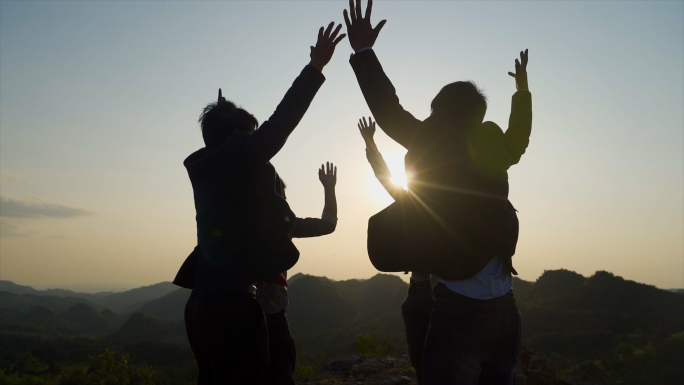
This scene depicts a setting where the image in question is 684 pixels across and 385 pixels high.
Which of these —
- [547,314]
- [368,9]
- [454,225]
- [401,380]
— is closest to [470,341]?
[454,225]

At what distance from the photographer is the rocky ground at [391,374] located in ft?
26.1

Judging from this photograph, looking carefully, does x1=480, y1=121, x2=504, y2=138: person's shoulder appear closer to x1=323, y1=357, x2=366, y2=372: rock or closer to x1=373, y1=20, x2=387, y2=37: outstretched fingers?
x1=373, y1=20, x2=387, y2=37: outstretched fingers

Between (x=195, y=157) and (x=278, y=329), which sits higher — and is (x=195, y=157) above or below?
above

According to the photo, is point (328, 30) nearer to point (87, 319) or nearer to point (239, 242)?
point (239, 242)

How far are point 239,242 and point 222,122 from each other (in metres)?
0.71

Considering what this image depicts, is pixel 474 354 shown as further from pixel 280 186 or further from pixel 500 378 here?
pixel 280 186

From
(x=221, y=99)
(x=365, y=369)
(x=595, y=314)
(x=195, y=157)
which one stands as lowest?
(x=595, y=314)

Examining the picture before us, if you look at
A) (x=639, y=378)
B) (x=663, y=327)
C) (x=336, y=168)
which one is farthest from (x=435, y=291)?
(x=663, y=327)

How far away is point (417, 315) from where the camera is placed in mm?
2820

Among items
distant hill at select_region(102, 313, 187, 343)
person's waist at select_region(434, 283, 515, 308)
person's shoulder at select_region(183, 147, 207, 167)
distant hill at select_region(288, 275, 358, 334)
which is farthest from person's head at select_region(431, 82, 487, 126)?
distant hill at select_region(102, 313, 187, 343)

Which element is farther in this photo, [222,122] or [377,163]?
[377,163]

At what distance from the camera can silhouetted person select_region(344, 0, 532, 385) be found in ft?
6.22

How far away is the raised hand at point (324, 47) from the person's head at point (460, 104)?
2.09 ft

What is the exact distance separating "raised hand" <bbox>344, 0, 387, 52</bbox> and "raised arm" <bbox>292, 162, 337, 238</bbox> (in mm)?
1455
